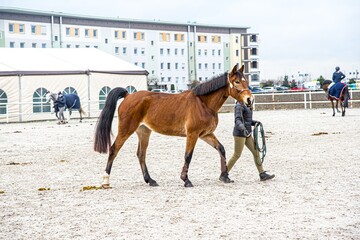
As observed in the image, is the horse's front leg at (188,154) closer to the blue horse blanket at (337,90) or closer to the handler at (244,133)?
the handler at (244,133)

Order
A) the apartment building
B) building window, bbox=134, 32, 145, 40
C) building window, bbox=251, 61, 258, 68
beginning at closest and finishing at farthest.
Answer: the apartment building < building window, bbox=134, 32, 145, 40 < building window, bbox=251, 61, 258, 68

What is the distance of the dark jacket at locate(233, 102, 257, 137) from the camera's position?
30.0 feet

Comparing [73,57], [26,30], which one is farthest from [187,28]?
[73,57]

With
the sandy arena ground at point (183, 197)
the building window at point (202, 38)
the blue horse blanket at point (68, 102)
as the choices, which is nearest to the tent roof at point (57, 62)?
the blue horse blanket at point (68, 102)

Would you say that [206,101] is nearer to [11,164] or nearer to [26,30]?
[11,164]

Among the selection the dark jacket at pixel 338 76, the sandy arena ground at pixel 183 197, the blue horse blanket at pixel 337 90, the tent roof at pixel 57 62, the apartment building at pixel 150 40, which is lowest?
the sandy arena ground at pixel 183 197

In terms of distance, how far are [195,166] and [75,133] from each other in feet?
35.2

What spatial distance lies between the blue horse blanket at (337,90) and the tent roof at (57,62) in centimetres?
1402

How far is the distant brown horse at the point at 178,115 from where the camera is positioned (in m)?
9.02

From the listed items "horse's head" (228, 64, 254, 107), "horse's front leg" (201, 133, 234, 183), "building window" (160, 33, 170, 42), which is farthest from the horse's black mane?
"building window" (160, 33, 170, 42)

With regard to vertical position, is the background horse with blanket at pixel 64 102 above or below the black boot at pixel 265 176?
above

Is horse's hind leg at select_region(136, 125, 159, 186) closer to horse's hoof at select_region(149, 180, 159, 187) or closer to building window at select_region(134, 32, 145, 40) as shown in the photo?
horse's hoof at select_region(149, 180, 159, 187)

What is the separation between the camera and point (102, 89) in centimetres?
3494

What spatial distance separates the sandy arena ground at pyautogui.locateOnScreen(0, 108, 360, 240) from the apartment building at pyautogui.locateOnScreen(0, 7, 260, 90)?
69493mm
